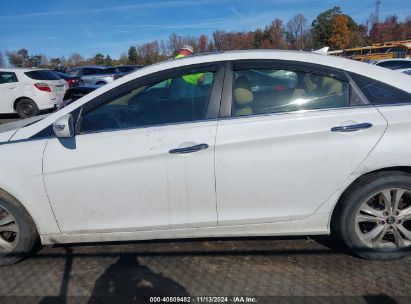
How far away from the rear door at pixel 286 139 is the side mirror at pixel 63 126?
108 centimetres

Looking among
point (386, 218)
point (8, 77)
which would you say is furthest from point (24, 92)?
point (386, 218)

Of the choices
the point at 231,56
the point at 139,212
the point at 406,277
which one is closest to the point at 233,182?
the point at 139,212

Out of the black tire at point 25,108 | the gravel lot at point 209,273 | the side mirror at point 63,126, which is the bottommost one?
the gravel lot at point 209,273

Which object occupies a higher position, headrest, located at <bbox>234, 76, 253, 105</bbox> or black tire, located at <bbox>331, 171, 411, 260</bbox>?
headrest, located at <bbox>234, 76, 253, 105</bbox>

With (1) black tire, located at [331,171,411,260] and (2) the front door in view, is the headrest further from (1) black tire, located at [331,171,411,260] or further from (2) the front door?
(1) black tire, located at [331,171,411,260]

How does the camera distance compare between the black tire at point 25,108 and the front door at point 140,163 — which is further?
the black tire at point 25,108

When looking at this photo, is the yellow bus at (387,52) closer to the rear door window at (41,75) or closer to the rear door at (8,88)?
the rear door window at (41,75)

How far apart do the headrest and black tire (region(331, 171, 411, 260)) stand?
3.42 feet

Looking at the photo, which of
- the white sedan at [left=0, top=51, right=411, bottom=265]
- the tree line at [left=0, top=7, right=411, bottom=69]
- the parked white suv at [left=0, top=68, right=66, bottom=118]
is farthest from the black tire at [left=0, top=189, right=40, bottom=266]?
the tree line at [left=0, top=7, right=411, bottom=69]

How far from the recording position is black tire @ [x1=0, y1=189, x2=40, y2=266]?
9.77 ft

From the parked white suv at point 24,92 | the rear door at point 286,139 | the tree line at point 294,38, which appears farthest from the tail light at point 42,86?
the tree line at point 294,38

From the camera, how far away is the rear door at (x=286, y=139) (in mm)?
2746

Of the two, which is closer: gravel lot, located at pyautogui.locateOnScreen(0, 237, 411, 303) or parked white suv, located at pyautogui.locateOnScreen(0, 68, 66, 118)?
gravel lot, located at pyautogui.locateOnScreen(0, 237, 411, 303)

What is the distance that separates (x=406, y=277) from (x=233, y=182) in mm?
1449
